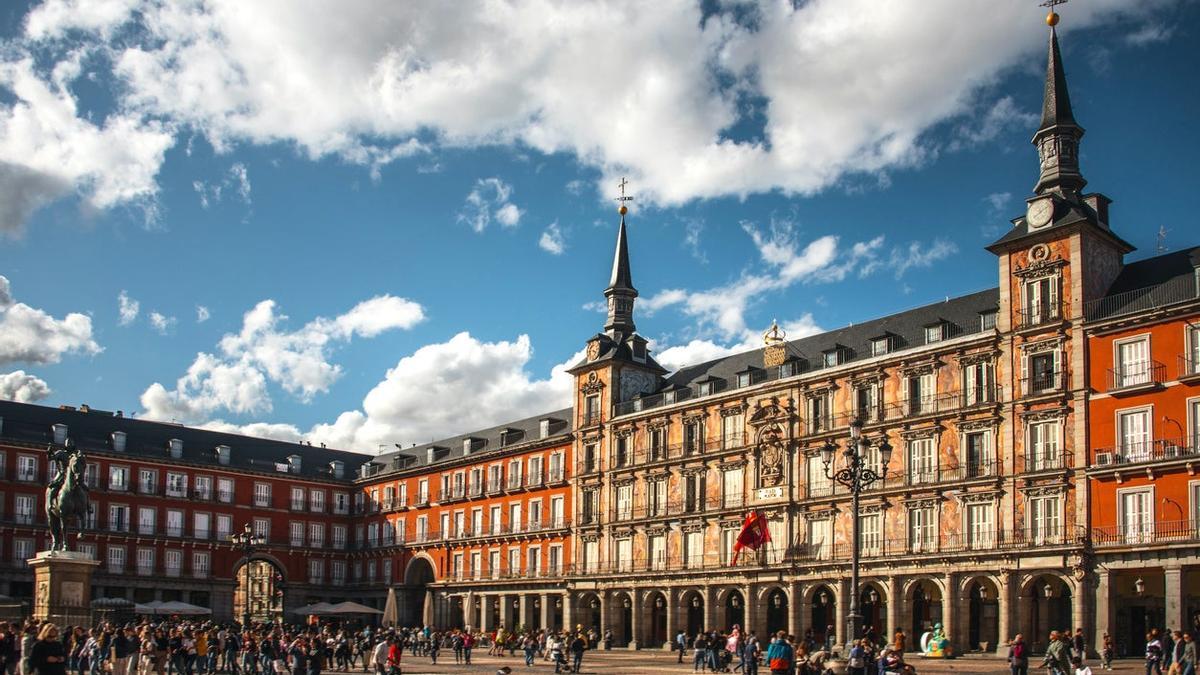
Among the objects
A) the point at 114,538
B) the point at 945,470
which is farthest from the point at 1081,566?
the point at 114,538

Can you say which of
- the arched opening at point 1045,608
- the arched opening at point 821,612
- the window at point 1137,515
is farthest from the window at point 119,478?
the window at point 1137,515

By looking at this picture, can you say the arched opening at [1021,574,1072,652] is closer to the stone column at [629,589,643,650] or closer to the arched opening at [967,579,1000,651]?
the arched opening at [967,579,1000,651]

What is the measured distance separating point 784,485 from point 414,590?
36.2m

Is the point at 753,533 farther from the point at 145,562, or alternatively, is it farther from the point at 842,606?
the point at 145,562

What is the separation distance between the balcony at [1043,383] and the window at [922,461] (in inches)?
218

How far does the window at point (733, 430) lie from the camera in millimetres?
64125

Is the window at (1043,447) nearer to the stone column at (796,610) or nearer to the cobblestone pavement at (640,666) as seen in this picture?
the cobblestone pavement at (640,666)

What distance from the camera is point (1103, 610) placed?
153 feet

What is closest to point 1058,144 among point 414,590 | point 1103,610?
point 1103,610

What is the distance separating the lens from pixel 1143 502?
46.2 metres

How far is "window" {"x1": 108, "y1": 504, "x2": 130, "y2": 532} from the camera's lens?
82.0m

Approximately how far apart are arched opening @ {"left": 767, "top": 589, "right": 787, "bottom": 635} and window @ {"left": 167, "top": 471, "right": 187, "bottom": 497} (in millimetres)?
44843

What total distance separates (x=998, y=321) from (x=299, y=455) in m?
60.1

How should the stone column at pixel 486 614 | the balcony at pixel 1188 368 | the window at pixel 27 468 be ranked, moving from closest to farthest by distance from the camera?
the balcony at pixel 1188 368, the window at pixel 27 468, the stone column at pixel 486 614
